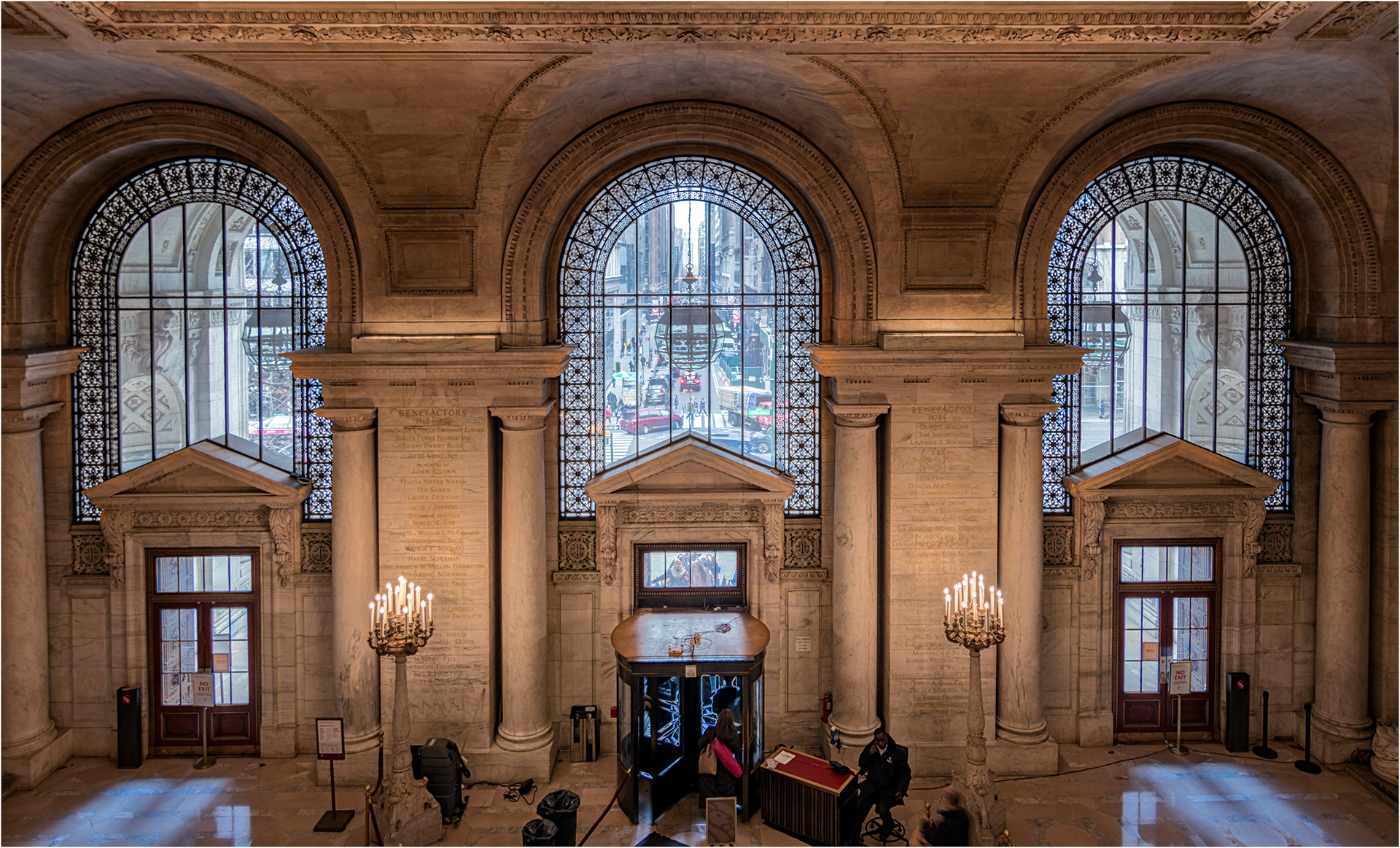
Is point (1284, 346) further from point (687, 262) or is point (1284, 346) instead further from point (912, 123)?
point (687, 262)

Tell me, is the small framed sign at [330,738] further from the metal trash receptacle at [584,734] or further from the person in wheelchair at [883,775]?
the person in wheelchair at [883,775]

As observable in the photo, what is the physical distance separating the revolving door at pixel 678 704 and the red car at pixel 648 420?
8.37ft

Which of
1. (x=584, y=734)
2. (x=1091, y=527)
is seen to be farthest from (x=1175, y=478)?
(x=584, y=734)

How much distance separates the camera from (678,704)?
40.5 feet

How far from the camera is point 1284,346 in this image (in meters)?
13.9

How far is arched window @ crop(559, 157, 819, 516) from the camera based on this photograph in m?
13.7

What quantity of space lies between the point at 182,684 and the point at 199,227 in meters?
5.48

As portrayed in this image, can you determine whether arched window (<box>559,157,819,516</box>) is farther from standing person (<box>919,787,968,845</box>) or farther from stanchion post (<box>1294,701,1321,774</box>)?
stanchion post (<box>1294,701,1321,774</box>)

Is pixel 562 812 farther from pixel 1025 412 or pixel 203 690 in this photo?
pixel 1025 412

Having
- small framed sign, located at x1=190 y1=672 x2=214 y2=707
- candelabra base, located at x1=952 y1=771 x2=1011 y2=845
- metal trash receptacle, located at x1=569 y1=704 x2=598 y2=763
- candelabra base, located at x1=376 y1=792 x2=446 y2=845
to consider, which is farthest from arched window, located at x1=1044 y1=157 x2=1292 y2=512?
small framed sign, located at x1=190 y1=672 x2=214 y2=707

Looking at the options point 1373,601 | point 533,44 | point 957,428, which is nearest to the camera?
point 533,44

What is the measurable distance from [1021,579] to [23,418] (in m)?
11.4

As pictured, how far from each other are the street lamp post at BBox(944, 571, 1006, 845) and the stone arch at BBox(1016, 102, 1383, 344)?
3.57 m

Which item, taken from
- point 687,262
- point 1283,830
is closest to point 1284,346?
point 1283,830
